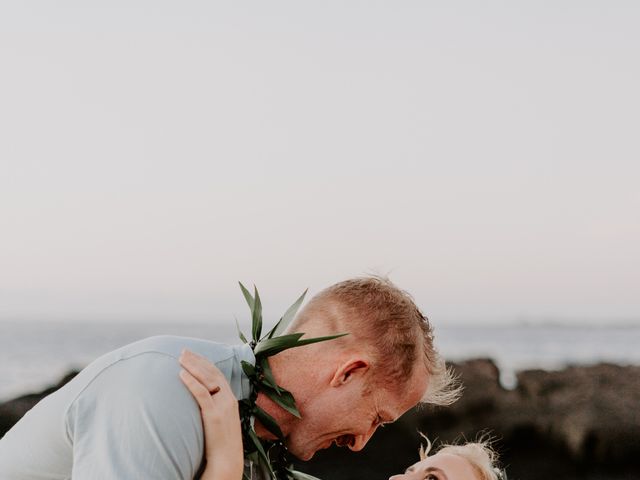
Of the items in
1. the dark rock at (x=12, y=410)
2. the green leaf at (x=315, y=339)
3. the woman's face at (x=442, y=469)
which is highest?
the green leaf at (x=315, y=339)

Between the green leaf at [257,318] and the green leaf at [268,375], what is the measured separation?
0.21 metres

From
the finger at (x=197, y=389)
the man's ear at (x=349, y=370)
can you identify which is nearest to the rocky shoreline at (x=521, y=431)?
the man's ear at (x=349, y=370)

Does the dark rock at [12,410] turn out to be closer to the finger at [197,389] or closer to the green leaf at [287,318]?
the green leaf at [287,318]

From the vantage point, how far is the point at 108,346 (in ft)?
126

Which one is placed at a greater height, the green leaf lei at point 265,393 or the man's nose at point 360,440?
the green leaf lei at point 265,393

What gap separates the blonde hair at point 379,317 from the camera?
3.65 metres

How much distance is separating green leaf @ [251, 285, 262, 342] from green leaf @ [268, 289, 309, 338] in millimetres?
82

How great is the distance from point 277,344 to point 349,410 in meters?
0.44

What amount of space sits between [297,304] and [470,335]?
4041 cm

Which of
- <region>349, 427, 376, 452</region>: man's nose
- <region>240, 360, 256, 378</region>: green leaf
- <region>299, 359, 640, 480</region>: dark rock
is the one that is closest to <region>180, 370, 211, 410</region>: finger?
<region>240, 360, 256, 378</region>: green leaf

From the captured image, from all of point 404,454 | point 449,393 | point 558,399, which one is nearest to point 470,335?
point 558,399

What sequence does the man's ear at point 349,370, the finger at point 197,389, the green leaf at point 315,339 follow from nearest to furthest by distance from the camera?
the finger at point 197,389 → the green leaf at point 315,339 → the man's ear at point 349,370

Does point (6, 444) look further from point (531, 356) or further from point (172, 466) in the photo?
point (531, 356)

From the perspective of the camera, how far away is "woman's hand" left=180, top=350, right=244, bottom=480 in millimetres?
3172
